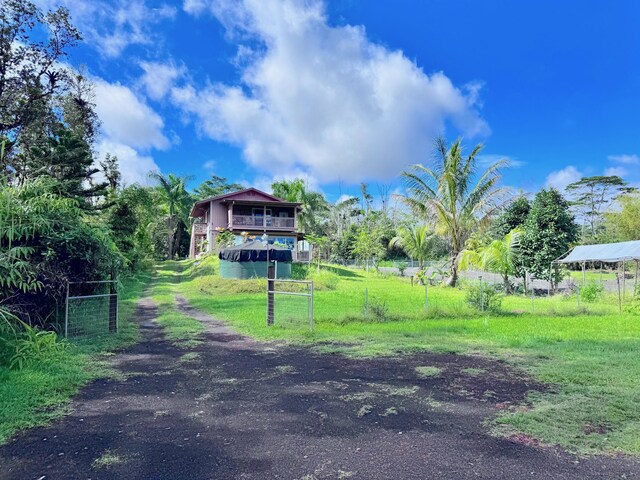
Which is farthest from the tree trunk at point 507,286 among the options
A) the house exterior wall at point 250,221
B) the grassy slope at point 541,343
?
the house exterior wall at point 250,221

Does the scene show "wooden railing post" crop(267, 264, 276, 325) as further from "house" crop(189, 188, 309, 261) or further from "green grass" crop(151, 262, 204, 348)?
"house" crop(189, 188, 309, 261)

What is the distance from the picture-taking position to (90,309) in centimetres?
802

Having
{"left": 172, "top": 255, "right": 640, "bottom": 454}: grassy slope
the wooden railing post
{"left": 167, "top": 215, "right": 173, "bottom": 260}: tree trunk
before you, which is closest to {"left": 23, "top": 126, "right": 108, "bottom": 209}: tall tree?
{"left": 172, "top": 255, "right": 640, "bottom": 454}: grassy slope

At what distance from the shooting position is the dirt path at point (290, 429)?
3.07 meters

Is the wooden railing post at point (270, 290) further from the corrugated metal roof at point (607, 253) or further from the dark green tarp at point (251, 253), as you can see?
the corrugated metal roof at point (607, 253)

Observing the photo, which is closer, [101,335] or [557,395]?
[557,395]

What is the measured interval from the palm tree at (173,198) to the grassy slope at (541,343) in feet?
86.4

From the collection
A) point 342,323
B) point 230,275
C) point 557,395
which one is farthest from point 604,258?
point 230,275

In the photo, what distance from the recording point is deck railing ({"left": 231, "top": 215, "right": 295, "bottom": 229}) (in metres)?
31.7

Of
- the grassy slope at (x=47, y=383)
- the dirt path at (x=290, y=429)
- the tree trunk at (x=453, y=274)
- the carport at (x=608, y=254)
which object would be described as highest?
the carport at (x=608, y=254)

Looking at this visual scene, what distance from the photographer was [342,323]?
389 inches

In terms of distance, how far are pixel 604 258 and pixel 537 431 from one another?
47.5 feet

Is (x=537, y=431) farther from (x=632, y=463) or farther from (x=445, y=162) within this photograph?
(x=445, y=162)

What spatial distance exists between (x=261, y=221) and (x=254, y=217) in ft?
2.07
